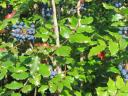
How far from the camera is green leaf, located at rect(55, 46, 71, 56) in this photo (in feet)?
5.83

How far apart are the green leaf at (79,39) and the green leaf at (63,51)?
0.04 m

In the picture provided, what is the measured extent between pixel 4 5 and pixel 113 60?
1471 mm

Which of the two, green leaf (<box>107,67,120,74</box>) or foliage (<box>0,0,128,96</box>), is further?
green leaf (<box>107,67,120,74</box>)

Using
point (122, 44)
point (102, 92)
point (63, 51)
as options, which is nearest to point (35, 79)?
point (63, 51)

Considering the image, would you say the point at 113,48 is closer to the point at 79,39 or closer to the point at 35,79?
the point at 79,39

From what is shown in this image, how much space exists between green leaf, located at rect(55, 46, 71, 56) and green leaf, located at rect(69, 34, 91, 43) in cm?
4

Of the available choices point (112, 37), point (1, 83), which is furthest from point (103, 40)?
point (1, 83)

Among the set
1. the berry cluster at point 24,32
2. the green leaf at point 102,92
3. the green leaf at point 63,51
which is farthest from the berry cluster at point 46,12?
the green leaf at point 102,92

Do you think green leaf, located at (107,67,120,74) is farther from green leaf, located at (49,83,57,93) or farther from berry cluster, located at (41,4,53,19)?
berry cluster, located at (41,4,53,19)

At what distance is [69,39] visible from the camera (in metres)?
1.85

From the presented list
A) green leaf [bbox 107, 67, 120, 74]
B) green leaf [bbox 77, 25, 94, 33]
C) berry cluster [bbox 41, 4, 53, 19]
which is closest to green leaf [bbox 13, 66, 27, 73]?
green leaf [bbox 77, 25, 94, 33]

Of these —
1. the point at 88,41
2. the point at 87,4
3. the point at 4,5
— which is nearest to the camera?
the point at 88,41

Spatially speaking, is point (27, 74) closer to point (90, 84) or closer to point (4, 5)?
point (90, 84)

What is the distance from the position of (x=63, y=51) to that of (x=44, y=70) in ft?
0.39
